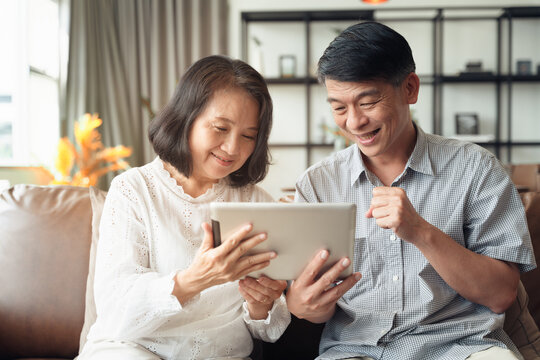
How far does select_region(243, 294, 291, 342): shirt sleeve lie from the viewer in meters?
1.31

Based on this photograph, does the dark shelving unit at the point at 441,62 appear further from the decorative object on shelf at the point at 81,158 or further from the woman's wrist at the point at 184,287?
the woman's wrist at the point at 184,287

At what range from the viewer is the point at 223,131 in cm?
133

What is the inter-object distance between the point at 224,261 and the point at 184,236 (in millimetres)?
322

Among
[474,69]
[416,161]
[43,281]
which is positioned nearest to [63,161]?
[43,281]

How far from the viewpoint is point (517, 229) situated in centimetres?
118

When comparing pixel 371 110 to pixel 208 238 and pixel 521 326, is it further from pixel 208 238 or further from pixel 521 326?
pixel 521 326

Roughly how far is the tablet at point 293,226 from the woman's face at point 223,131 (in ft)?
1.16

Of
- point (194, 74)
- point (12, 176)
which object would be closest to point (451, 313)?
point (194, 74)

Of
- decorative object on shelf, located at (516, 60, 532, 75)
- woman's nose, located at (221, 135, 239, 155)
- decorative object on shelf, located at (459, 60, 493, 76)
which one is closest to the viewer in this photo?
woman's nose, located at (221, 135, 239, 155)

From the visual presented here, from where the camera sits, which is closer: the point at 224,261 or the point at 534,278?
the point at 224,261

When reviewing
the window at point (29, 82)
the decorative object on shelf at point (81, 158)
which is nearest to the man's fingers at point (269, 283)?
the decorative object on shelf at point (81, 158)

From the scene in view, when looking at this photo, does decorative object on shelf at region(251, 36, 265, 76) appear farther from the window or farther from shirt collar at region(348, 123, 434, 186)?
shirt collar at region(348, 123, 434, 186)

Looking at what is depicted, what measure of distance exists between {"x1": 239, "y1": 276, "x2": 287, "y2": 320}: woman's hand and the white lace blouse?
54 millimetres

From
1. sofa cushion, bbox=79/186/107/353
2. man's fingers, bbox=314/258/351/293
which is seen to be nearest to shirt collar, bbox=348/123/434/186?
man's fingers, bbox=314/258/351/293
